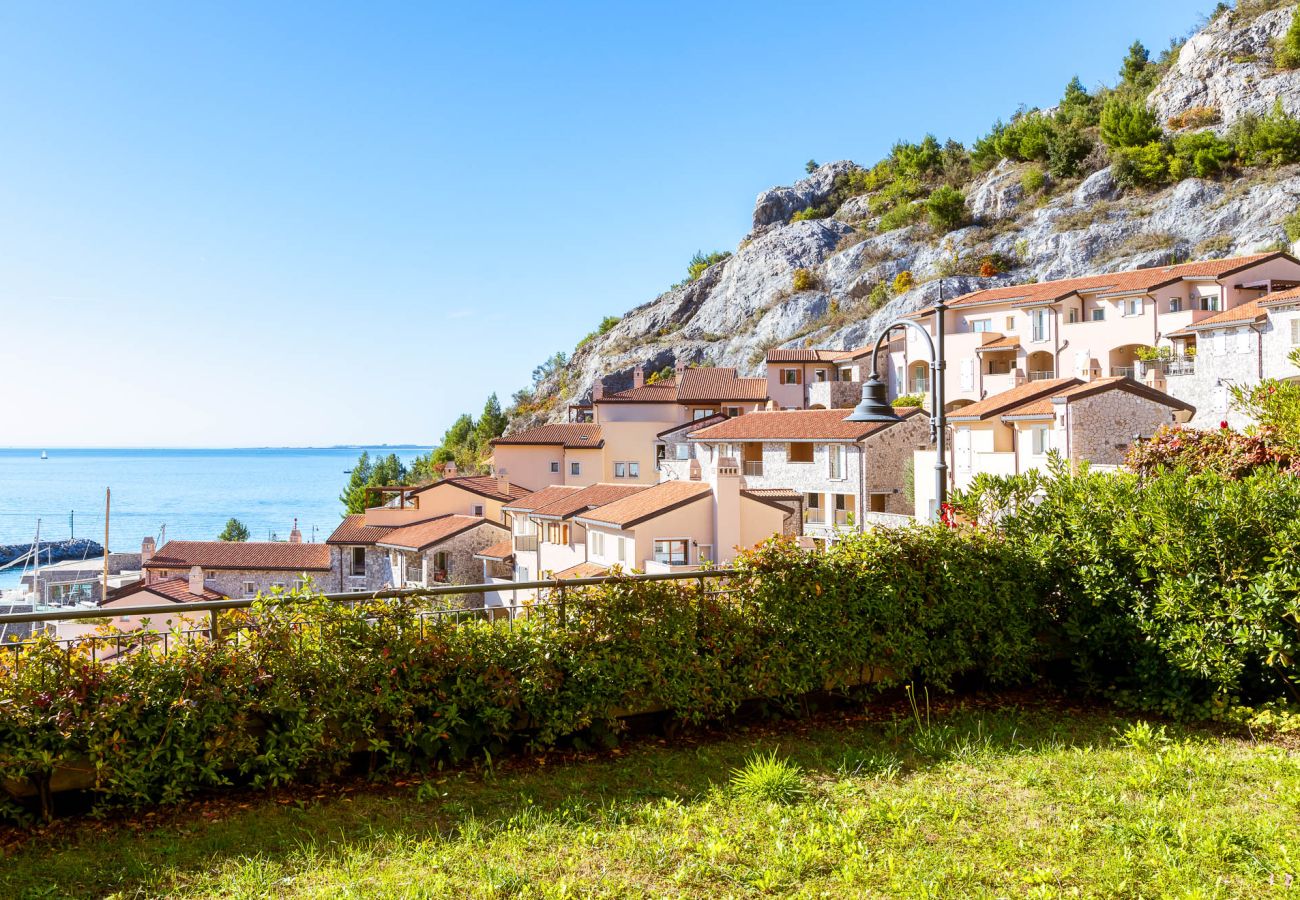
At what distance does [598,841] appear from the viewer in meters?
4.95

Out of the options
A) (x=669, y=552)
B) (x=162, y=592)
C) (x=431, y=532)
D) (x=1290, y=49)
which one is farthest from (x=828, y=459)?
(x=1290, y=49)

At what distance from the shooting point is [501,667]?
6.47 meters

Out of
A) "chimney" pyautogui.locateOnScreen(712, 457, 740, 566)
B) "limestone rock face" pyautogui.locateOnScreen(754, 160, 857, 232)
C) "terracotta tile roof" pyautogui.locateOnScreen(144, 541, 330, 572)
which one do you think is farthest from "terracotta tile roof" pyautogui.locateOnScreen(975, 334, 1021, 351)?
"limestone rock face" pyautogui.locateOnScreen(754, 160, 857, 232)

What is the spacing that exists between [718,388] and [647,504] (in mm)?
29381

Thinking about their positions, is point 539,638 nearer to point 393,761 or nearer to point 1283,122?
point 393,761

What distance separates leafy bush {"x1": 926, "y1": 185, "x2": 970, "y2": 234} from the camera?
258 feet

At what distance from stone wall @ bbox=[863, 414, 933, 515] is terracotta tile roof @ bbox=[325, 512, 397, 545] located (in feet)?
75.5

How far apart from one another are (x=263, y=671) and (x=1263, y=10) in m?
103

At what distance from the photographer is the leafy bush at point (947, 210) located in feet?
258

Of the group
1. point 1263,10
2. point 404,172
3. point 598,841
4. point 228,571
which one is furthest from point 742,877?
point 1263,10

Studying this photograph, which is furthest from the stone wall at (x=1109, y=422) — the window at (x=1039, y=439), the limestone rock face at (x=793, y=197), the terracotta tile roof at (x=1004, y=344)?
the limestone rock face at (x=793, y=197)

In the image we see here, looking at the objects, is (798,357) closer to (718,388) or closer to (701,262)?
(718,388)

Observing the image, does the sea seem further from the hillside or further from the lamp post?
the lamp post

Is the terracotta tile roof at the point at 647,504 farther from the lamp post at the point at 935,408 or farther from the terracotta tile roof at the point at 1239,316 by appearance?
the terracotta tile roof at the point at 1239,316
